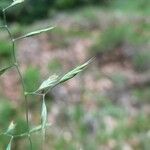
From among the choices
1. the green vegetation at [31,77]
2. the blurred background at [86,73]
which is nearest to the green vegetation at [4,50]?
the blurred background at [86,73]

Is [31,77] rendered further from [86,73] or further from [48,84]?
[48,84]

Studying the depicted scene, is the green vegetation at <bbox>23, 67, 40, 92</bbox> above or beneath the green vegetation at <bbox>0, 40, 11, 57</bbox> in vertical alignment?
above

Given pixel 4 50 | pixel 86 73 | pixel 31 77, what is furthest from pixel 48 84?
pixel 4 50

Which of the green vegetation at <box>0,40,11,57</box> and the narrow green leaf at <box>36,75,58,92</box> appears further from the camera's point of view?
the green vegetation at <box>0,40,11,57</box>

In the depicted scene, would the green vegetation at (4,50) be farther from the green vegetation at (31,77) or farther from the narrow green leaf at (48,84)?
the narrow green leaf at (48,84)

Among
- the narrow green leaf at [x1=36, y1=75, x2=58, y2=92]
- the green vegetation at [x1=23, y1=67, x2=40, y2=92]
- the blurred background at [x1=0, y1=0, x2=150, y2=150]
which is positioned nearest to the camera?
the narrow green leaf at [x1=36, y1=75, x2=58, y2=92]

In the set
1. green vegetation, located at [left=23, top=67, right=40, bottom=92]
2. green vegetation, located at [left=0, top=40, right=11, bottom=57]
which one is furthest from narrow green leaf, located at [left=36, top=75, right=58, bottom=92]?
green vegetation, located at [left=0, top=40, right=11, bottom=57]

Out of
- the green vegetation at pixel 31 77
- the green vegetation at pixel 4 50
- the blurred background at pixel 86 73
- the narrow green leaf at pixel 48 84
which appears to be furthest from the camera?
the green vegetation at pixel 4 50

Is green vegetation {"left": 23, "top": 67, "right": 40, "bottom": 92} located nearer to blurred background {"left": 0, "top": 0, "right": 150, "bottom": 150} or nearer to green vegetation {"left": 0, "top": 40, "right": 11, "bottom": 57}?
blurred background {"left": 0, "top": 0, "right": 150, "bottom": 150}
